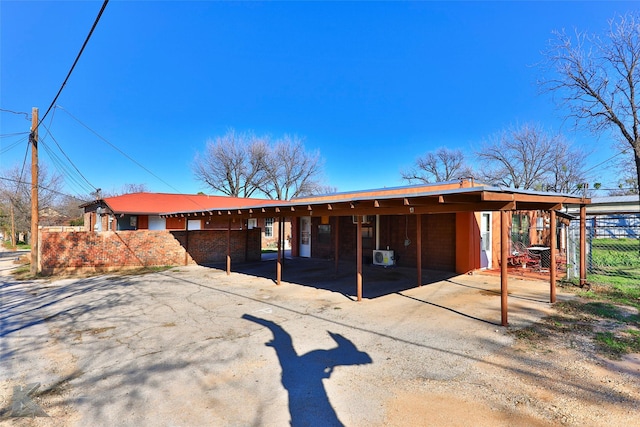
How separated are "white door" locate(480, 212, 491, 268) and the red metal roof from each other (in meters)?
10.4

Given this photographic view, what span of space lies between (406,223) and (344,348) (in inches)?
315

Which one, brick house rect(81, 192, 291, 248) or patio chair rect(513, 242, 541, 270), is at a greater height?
brick house rect(81, 192, 291, 248)

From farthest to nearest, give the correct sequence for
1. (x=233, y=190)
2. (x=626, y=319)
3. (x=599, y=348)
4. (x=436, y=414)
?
(x=233, y=190)
(x=626, y=319)
(x=599, y=348)
(x=436, y=414)

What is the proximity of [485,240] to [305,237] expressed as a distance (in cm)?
811

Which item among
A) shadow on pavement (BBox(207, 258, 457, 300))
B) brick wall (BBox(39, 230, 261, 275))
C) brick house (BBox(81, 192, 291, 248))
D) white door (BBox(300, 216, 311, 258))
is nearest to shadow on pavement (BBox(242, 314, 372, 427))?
shadow on pavement (BBox(207, 258, 457, 300))

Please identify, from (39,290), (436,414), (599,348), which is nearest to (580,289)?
(599,348)

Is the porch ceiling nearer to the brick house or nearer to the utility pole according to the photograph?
the brick house

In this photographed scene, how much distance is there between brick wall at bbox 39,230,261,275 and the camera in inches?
465

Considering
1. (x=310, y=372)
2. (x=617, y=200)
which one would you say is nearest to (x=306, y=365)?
(x=310, y=372)

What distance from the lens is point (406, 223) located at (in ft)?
38.7

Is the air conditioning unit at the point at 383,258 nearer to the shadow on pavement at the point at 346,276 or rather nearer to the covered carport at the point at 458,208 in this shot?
the shadow on pavement at the point at 346,276

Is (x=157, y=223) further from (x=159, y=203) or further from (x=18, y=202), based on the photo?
(x=18, y=202)

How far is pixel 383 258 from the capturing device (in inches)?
452

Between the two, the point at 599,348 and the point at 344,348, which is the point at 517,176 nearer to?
the point at 599,348
